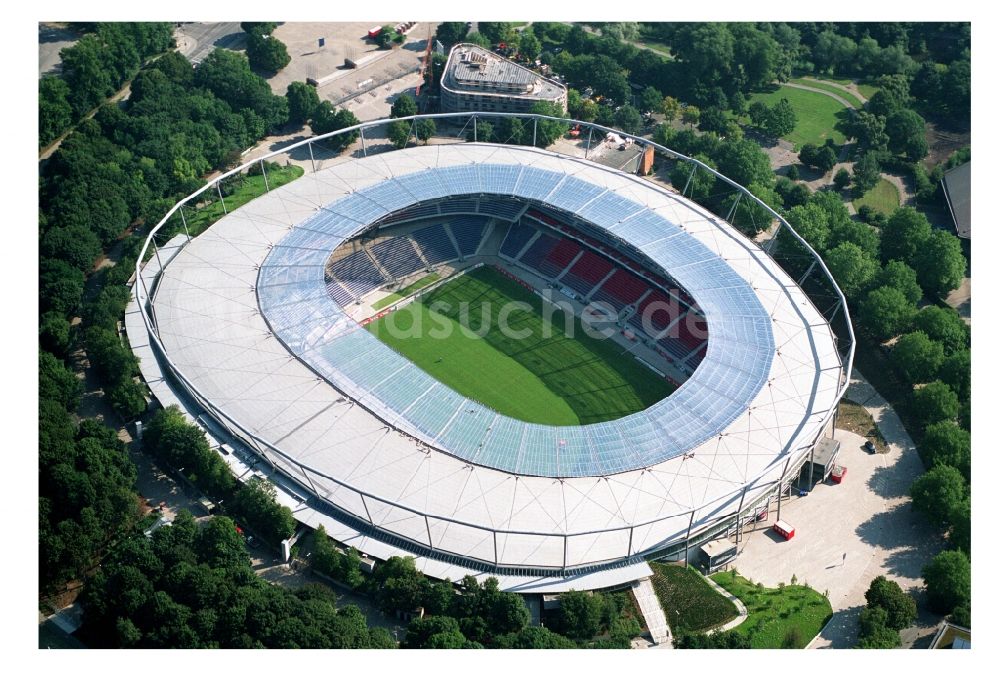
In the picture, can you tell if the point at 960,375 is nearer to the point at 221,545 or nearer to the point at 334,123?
the point at 221,545

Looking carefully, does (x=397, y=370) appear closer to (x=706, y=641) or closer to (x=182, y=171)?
(x=706, y=641)

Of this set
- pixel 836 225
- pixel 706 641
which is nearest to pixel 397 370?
pixel 706 641

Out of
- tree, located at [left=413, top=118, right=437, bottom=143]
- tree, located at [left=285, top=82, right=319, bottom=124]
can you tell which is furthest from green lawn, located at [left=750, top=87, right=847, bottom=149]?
tree, located at [left=285, top=82, right=319, bottom=124]

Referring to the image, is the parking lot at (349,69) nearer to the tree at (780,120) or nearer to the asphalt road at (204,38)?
the asphalt road at (204,38)

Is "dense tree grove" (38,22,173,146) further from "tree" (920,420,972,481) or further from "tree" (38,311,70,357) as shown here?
"tree" (920,420,972,481)

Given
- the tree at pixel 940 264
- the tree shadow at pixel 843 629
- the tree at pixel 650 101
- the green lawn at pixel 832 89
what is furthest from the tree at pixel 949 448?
the green lawn at pixel 832 89

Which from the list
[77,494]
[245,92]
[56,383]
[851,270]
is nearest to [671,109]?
[851,270]
